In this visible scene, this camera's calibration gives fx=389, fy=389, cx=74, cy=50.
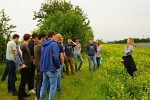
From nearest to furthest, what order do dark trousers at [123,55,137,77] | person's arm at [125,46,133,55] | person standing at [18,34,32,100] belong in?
1. person standing at [18,34,32,100]
2. person's arm at [125,46,133,55]
3. dark trousers at [123,55,137,77]

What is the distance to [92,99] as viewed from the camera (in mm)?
12750

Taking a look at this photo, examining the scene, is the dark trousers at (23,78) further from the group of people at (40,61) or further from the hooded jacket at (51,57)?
the hooded jacket at (51,57)

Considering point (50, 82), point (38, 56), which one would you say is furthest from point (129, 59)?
point (50, 82)

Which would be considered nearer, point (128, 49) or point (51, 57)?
point (51, 57)

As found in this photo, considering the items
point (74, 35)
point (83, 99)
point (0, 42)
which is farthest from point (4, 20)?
point (74, 35)

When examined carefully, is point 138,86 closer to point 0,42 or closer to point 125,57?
point 125,57

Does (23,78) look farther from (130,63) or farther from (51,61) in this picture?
(130,63)

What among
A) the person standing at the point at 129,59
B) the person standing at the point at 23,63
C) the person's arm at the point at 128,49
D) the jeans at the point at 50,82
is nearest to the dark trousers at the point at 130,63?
the person standing at the point at 129,59

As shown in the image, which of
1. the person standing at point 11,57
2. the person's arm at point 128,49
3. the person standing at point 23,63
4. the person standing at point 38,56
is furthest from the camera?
the person's arm at point 128,49

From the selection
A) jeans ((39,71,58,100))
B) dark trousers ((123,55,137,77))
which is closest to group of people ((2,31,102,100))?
jeans ((39,71,58,100))

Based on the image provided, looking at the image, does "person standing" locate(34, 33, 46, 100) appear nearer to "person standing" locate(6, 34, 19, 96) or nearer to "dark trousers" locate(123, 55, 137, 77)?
"person standing" locate(6, 34, 19, 96)

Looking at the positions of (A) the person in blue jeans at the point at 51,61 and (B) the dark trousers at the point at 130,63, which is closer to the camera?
(A) the person in blue jeans at the point at 51,61

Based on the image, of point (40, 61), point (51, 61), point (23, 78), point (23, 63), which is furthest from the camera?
point (23, 78)

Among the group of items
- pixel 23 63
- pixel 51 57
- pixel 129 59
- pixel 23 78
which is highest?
pixel 51 57
